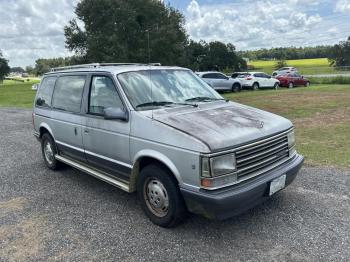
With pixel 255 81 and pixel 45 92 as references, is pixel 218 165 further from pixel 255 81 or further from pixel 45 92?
pixel 255 81

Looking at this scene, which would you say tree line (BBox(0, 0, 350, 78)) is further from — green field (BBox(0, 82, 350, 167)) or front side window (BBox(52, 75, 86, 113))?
front side window (BBox(52, 75, 86, 113))

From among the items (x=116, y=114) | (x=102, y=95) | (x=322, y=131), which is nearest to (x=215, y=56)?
(x=322, y=131)

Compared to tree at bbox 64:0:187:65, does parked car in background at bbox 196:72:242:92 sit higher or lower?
lower

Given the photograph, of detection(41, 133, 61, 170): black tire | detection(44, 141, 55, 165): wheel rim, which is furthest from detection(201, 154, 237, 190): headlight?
detection(44, 141, 55, 165): wheel rim

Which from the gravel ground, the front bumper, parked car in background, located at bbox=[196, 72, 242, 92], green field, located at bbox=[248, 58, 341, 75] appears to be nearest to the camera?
the front bumper

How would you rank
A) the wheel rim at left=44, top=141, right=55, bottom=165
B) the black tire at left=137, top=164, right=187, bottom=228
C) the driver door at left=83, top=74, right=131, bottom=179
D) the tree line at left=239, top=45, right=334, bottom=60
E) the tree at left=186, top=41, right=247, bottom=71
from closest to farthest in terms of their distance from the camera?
the black tire at left=137, top=164, right=187, bottom=228 < the driver door at left=83, top=74, right=131, bottom=179 < the wheel rim at left=44, top=141, right=55, bottom=165 < the tree at left=186, top=41, right=247, bottom=71 < the tree line at left=239, top=45, right=334, bottom=60

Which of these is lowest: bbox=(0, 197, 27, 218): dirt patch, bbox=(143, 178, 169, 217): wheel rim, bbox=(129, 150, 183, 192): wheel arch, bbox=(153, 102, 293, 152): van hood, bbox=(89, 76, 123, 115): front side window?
bbox=(0, 197, 27, 218): dirt patch

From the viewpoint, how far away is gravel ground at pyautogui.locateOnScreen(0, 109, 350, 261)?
11.6 ft

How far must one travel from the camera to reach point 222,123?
3.90 meters

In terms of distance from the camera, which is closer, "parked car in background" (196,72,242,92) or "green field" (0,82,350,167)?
"green field" (0,82,350,167)

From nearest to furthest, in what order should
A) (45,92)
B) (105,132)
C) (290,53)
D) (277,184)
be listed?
1. (277,184)
2. (105,132)
3. (45,92)
4. (290,53)

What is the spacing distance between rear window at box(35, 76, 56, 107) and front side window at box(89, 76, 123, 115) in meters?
1.65

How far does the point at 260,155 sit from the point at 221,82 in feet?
72.9

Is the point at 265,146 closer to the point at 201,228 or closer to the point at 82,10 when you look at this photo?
the point at 201,228
